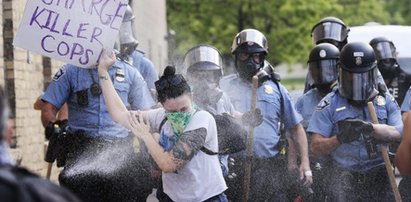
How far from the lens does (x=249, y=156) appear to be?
7207 mm

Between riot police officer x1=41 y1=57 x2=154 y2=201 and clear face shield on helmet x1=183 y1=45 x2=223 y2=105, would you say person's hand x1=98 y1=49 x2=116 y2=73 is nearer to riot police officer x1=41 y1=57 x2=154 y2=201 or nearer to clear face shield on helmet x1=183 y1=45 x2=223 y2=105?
riot police officer x1=41 y1=57 x2=154 y2=201

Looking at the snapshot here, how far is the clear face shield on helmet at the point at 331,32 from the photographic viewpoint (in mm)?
8891

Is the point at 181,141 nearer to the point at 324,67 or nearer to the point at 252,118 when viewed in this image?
the point at 252,118

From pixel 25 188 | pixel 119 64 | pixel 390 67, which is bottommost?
pixel 25 188

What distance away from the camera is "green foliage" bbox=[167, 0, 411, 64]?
3353 cm

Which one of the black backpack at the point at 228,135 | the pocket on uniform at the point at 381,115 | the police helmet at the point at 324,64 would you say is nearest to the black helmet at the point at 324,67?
the police helmet at the point at 324,64

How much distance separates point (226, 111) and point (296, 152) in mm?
726

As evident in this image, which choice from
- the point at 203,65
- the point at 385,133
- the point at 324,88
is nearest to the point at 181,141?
the point at 385,133

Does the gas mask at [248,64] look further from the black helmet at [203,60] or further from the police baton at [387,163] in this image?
the police baton at [387,163]

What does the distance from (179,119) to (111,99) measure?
59cm

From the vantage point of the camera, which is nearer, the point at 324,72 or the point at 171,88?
the point at 171,88

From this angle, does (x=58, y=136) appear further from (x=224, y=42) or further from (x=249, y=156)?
(x=224, y=42)

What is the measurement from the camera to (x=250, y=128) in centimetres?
716

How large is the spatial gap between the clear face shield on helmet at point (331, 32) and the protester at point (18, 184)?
603 cm
